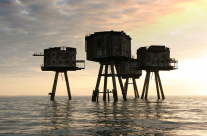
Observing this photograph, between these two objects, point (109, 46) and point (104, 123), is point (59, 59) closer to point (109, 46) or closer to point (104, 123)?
point (109, 46)

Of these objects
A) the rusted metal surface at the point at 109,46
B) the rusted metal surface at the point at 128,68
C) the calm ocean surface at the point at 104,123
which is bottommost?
the calm ocean surface at the point at 104,123

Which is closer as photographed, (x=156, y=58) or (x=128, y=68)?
(x=156, y=58)

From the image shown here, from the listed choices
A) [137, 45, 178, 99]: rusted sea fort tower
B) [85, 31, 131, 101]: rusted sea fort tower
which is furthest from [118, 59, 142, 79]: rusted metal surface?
[85, 31, 131, 101]: rusted sea fort tower

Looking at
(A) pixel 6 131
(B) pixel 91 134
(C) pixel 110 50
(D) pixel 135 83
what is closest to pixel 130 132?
(B) pixel 91 134

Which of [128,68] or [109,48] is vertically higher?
[109,48]

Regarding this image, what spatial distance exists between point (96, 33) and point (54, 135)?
35948 mm

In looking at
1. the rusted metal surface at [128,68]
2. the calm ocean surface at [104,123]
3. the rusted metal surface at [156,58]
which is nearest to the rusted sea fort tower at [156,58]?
the rusted metal surface at [156,58]

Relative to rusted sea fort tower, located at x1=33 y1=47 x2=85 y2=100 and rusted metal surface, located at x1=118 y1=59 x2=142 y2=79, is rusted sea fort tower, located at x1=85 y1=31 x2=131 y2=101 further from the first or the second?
rusted metal surface, located at x1=118 y1=59 x2=142 y2=79

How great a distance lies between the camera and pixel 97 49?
4656cm

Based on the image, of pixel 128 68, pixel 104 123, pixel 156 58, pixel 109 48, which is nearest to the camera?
pixel 104 123

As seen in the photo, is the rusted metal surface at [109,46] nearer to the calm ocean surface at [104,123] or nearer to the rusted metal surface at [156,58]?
the rusted metal surface at [156,58]

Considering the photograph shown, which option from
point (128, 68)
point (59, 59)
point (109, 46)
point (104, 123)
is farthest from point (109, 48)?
point (104, 123)

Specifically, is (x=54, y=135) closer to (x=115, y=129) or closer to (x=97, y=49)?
(x=115, y=129)

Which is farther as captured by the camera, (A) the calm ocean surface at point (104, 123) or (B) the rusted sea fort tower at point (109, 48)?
(B) the rusted sea fort tower at point (109, 48)
